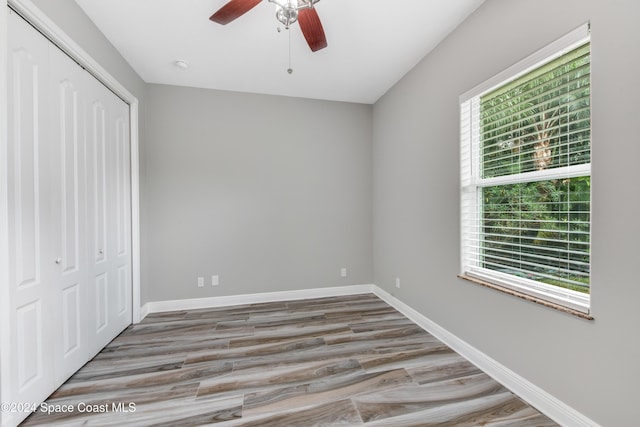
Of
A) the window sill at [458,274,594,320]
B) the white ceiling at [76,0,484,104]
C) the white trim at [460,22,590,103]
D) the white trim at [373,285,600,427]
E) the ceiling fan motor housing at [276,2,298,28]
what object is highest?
the white ceiling at [76,0,484,104]

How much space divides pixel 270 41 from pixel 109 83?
149cm

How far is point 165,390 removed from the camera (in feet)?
6.09

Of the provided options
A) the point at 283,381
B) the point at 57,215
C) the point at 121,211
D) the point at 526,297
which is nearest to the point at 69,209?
the point at 57,215

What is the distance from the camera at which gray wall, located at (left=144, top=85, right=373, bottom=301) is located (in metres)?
3.25

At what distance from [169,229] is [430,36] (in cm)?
339

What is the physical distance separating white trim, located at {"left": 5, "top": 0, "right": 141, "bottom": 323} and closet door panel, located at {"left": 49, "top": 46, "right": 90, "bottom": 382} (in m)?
0.08

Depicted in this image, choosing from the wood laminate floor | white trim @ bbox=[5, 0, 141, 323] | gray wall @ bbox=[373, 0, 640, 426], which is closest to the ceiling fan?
white trim @ bbox=[5, 0, 141, 323]

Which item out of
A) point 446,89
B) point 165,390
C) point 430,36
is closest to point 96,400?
point 165,390

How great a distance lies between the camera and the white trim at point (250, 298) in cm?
324

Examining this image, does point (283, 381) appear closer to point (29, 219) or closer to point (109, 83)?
point (29, 219)

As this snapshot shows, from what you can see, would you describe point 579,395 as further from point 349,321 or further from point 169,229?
point 169,229

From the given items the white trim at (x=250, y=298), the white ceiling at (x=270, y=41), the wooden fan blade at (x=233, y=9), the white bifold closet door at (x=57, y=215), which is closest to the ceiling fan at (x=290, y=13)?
the wooden fan blade at (x=233, y=9)

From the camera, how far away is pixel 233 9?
5.47 ft

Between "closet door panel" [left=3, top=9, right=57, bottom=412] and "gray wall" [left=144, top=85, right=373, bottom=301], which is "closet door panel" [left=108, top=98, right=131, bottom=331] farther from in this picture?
"closet door panel" [left=3, top=9, right=57, bottom=412]
